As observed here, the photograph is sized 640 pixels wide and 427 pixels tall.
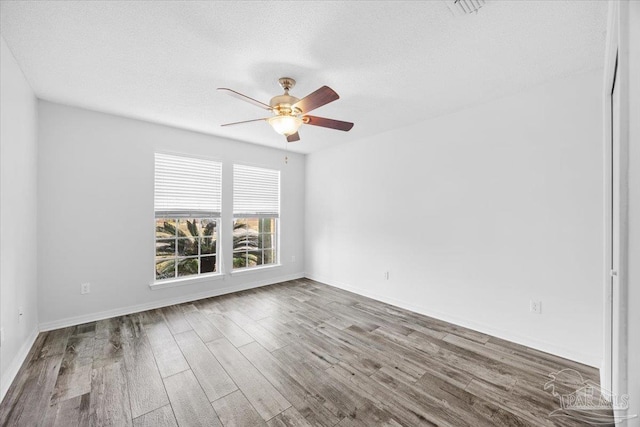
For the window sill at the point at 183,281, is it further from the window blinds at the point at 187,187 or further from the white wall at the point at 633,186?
the white wall at the point at 633,186

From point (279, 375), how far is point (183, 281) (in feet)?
8.20

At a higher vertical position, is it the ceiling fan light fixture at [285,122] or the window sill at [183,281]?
the ceiling fan light fixture at [285,122]

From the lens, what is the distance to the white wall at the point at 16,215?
6.68 feet

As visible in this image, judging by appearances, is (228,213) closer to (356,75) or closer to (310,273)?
(310,273)

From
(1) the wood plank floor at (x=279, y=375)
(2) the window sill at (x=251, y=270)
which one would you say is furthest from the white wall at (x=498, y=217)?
(2) the window sill at (x=251, y=270)

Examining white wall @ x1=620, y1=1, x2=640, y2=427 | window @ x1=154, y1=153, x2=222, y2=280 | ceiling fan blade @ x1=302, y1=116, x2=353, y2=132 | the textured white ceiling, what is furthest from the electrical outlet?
window @ x1=154, y1=153, x2=222, y2=280

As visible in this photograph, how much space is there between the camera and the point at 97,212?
3.36 m

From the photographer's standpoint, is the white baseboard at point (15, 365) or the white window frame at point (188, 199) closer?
the white baseboard at point (15, 365)

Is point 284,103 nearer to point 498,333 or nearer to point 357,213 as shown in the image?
point 357,213

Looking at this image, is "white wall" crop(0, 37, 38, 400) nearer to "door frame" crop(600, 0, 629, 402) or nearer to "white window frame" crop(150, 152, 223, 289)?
"white window frame" crop(150, 152, 223, 289)

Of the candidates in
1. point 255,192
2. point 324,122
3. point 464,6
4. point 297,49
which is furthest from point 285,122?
point 255,192

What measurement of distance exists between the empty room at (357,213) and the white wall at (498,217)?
0.07 feet

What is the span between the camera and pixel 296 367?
2348 mm

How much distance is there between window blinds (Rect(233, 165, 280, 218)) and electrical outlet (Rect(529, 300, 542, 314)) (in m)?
4.06
